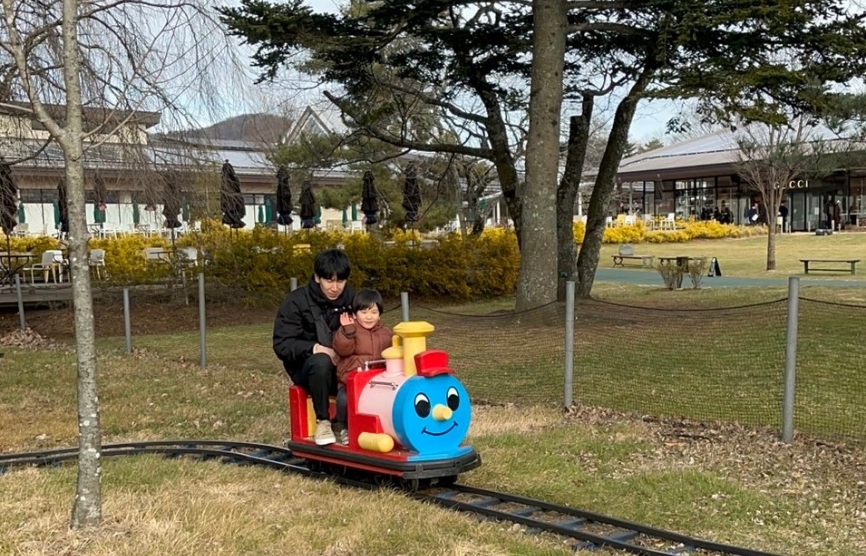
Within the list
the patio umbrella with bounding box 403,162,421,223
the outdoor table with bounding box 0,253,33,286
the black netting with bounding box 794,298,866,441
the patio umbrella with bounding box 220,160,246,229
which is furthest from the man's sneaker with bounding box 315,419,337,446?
the patio umbrella with bounding box 403,162,421,223

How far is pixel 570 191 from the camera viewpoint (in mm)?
17812

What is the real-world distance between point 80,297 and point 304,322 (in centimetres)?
183

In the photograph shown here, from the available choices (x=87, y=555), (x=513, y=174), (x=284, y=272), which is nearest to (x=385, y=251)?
(x=284, y=272)

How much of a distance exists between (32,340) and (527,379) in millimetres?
10340

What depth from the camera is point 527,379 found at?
1074cm

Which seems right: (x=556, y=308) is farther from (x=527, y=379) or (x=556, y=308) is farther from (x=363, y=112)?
(x=363, y=112)

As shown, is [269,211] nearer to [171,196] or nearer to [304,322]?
[171,196]

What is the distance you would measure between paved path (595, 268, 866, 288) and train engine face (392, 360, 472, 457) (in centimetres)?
1770

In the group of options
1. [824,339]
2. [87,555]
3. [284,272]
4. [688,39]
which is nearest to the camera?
[87,555]

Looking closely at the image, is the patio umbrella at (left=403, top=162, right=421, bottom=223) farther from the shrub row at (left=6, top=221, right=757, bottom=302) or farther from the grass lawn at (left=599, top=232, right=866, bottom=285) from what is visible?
the grass lawn at (left=599, top=232, right=866, bottom=285)

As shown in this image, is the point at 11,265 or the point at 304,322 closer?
the point at 304,322

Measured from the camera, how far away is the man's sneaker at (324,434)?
6.05m

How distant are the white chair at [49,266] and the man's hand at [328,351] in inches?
717

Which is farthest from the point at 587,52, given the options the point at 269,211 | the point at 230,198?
the point at 269,211
